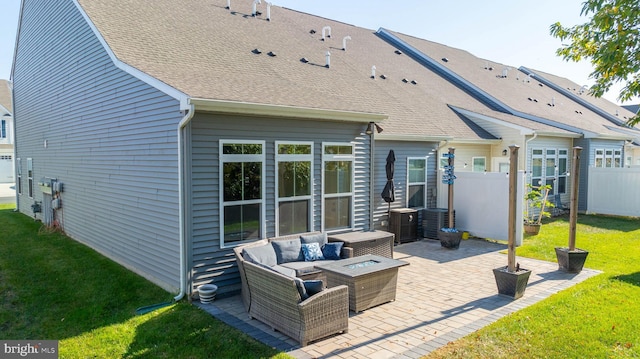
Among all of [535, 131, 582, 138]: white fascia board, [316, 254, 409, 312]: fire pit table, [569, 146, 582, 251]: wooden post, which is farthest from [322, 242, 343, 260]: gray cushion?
[535, 131, 582, 138]: white fascia board

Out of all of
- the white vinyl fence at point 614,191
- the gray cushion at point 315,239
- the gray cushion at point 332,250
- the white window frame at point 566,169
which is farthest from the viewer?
the white window frame at point 566,169

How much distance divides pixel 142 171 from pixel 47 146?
737cm

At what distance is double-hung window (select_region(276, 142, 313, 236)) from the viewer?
784 cm

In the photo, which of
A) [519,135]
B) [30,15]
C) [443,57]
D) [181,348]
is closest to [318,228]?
[181,348]

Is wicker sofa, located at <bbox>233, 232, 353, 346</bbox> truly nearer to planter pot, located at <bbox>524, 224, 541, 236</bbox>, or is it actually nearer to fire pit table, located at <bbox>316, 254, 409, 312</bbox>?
fire pit table, located at <bbox>316, 254, 409, 312</bbox>

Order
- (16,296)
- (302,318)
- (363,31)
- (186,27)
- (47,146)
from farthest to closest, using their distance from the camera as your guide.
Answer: (363,31) → (47,146) → (186,27) → (16,296) → (302,318)

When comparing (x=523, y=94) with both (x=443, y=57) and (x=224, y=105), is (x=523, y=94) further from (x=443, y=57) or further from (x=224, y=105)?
(x=224, y=105)

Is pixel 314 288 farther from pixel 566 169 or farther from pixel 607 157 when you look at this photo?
pixel 607 157

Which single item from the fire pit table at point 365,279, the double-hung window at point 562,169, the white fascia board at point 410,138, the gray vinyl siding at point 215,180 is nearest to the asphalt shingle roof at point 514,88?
the double-hung window at point 562,169

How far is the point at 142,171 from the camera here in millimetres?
7719

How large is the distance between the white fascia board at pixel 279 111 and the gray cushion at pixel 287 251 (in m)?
2.21

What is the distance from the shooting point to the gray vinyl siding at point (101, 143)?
23.4ft

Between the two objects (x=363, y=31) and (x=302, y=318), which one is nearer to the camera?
(x=302, y=318)

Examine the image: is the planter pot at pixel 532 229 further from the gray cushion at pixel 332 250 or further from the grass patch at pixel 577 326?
the gray cushion at pixel 332 250
